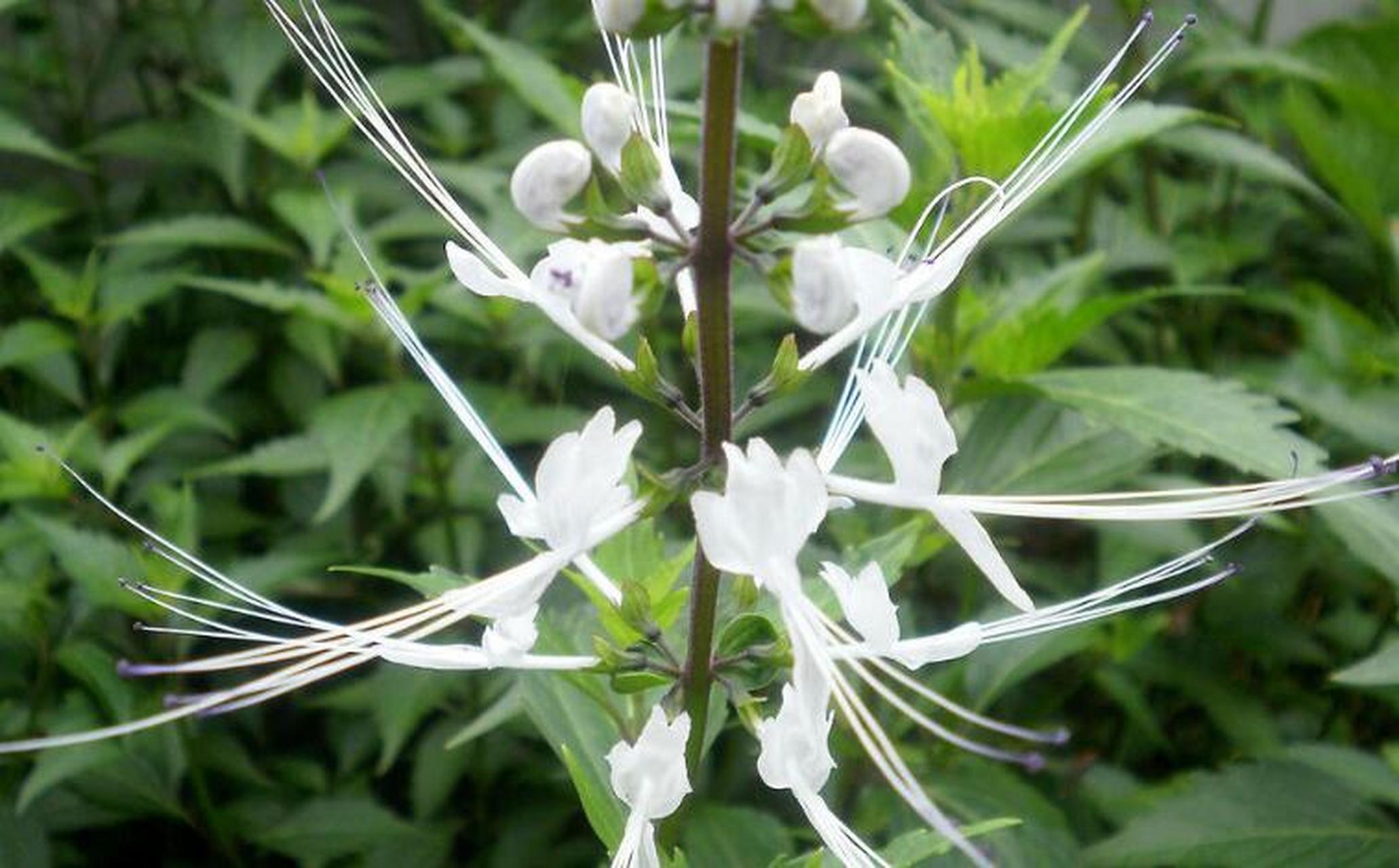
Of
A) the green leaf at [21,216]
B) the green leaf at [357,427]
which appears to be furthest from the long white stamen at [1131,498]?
the green leaf at [21,216]

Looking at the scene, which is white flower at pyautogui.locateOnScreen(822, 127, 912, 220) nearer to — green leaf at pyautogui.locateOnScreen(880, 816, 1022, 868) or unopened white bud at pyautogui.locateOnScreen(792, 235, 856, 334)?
unopened white bud at pyautogui.locateOnScreen(792, 235, 856, 334)

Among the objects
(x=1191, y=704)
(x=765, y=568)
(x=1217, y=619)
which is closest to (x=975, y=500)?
(x=765, y=568)

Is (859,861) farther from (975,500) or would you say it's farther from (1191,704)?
(1191,704)

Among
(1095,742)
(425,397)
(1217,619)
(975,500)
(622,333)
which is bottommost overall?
(1095,742)

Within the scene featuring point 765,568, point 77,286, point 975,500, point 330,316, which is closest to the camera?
point 765,568

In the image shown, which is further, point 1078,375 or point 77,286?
point 77,286

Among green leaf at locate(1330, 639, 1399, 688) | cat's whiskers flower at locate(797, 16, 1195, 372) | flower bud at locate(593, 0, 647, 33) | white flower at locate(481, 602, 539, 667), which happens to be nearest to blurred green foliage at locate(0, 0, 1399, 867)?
green leaf at locate(1330, 639, 1399, 688)

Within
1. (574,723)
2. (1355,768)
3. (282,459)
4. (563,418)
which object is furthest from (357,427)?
(1355,768)
